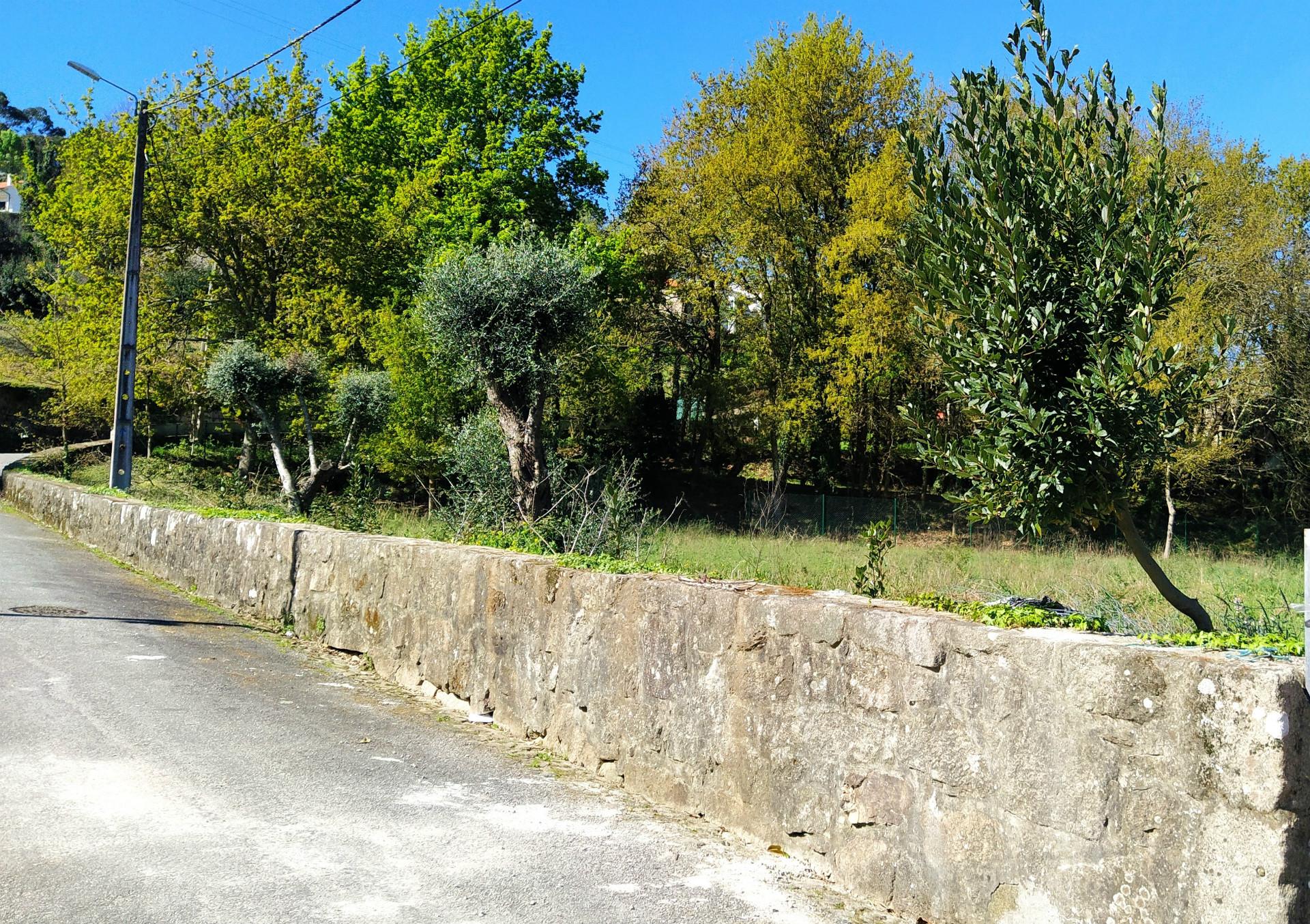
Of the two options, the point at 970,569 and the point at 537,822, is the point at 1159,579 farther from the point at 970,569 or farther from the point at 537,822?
the point at 970,569

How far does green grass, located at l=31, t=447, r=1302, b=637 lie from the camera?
6.07 metres

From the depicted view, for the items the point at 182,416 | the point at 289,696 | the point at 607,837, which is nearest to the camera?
the point at 607,837

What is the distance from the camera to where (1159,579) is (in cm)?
549

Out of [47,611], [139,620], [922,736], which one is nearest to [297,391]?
[47,611]

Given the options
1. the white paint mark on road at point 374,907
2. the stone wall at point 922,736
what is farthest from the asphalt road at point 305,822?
the stone wall at point 922,736

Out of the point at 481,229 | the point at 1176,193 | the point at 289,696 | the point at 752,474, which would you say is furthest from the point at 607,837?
the point at 752,474

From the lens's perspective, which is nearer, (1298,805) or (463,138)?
(1298,805)

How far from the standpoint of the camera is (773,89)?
29719 mm

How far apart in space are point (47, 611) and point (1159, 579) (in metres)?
9.40

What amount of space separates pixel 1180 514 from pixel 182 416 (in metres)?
35.3

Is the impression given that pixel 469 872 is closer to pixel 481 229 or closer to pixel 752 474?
pixel 481 229

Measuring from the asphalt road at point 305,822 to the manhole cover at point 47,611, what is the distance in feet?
6.67

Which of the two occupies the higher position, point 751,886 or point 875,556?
point 875,556

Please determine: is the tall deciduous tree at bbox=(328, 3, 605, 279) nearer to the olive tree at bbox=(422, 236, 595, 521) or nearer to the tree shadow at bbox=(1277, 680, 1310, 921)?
the olive tree at bbox=(422, 236, 595, 521)
